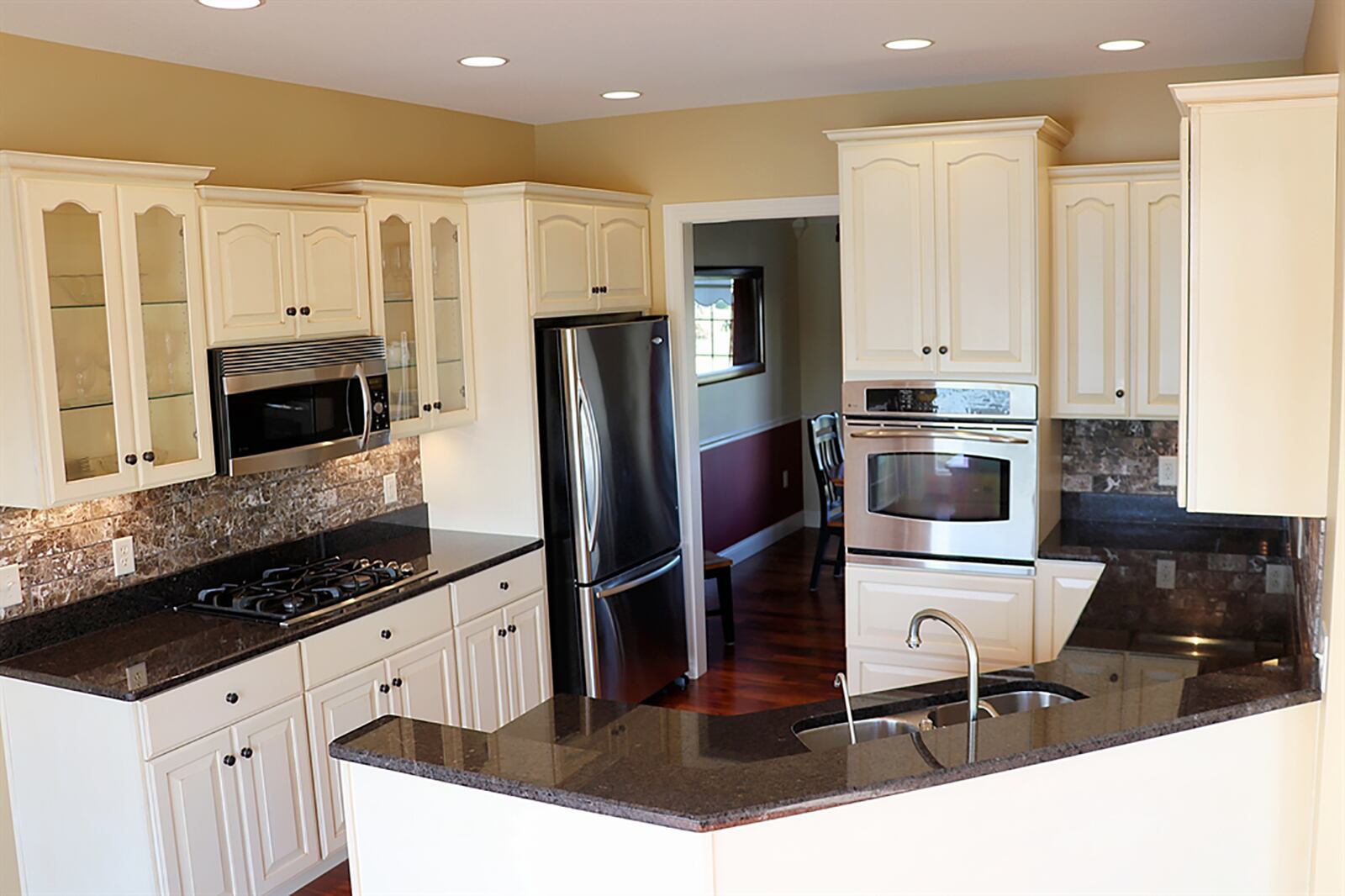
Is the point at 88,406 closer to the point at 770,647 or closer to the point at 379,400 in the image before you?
the point at 379,400

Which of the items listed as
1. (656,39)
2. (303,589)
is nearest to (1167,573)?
(656,39)

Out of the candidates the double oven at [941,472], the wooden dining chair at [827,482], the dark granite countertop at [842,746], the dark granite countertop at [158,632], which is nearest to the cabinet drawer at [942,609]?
the double oven at [941,472]

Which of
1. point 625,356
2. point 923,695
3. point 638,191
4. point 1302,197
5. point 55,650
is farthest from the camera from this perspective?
point 638,191

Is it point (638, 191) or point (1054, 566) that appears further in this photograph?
point (638, 191)

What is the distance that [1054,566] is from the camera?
13.6 feet

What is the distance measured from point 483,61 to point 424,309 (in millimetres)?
958

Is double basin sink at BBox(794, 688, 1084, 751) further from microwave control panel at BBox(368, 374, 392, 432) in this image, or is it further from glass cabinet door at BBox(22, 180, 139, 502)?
microwave control panel at BBox(368, 374, 392, 432)

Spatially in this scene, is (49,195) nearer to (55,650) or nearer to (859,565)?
(55,650)

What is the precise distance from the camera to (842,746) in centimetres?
225

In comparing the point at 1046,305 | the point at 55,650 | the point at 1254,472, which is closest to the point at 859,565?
the point at 1046,305

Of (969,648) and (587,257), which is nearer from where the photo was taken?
(969,648)

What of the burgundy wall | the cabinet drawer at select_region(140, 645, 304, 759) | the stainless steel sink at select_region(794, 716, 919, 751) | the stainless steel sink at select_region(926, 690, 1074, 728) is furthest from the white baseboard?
the stainless steel sink at select_region(794, 716, 919, 751)

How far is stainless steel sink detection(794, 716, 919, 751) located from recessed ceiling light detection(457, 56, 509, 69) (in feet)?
7.72

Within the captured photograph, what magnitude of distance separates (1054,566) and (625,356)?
1806 millimetres
